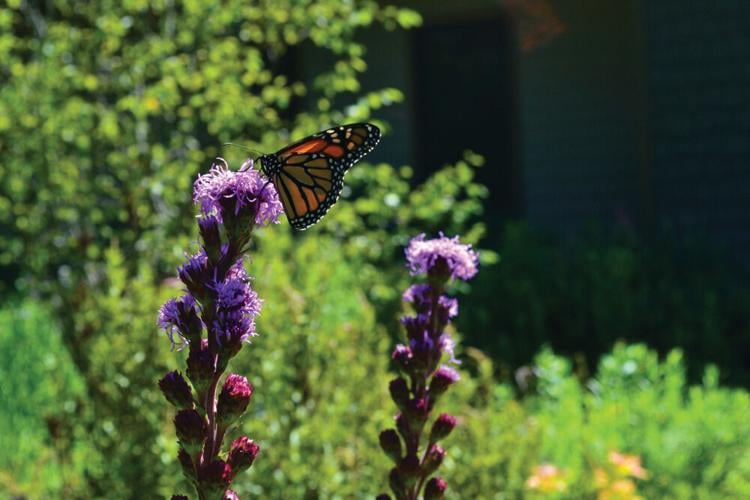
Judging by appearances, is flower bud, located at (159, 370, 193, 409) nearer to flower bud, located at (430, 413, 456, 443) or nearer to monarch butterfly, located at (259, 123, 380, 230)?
flower bud, located at (430, 413, 456, 443)

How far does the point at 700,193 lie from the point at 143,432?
748cm

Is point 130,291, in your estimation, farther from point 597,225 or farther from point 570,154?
point 570,154

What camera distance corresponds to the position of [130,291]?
168 inches

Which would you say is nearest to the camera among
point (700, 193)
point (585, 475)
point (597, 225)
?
point (585, 475)

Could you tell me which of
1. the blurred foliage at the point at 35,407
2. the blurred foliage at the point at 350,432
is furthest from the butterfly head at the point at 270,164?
the blurred foliage at the point at 35,407

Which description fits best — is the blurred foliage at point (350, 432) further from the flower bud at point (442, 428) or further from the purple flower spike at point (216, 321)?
the purple flower spike at point (216, 321)

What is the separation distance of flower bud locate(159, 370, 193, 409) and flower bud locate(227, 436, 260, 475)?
9 cm

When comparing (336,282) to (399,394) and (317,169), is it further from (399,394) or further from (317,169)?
(399,394)

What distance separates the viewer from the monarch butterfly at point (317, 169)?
85.6 inches

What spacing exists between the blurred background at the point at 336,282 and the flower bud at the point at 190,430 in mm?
229

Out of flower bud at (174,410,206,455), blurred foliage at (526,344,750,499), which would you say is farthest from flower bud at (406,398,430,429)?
blurred foliage at (526,344,750,499)

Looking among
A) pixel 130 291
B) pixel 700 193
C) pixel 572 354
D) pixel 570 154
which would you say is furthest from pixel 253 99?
pixel 570 154

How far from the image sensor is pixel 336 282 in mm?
5590

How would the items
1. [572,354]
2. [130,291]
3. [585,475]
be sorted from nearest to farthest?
[585,475], [130,291], [572,354]
